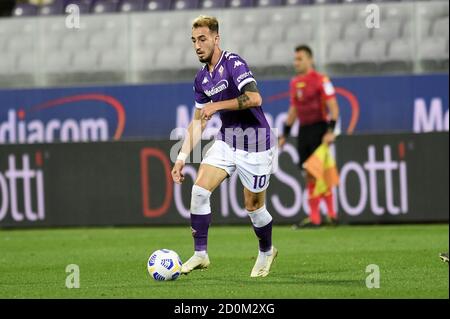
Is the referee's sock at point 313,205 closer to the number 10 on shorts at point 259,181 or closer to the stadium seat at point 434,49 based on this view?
the stadium seat at point 434,49

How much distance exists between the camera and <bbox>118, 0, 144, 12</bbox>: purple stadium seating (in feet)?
63.3

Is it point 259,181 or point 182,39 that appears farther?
point 182,39

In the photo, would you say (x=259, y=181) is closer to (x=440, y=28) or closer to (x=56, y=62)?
(x=440, y=28)

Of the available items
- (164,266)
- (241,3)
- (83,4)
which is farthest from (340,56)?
(164,266)

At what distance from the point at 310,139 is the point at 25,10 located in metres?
6.68

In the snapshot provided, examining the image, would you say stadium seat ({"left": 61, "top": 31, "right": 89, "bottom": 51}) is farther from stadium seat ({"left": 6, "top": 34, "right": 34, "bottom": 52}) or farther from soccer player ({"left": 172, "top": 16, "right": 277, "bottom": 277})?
soccer player ({"left": 172, "top": 16, "right": 277, "bottom": 277})

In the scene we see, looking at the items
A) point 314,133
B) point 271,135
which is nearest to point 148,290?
point 271,135

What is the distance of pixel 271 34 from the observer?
18312 mm

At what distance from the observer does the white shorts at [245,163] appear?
939cm

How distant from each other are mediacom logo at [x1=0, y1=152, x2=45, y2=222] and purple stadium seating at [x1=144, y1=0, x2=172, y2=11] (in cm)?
351

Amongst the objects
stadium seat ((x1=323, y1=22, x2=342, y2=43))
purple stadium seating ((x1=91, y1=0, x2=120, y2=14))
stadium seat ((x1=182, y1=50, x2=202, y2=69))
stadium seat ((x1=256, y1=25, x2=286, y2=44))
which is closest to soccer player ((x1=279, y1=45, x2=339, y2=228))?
stadium seat ((x1=323, y1=22, x2=342, y2=43))

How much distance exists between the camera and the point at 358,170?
16.2 meters

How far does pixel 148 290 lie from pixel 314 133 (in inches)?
300

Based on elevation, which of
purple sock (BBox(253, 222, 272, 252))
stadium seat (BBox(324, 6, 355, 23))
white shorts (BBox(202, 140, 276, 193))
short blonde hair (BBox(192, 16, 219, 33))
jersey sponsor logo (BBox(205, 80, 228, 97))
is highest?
stadium seat (BBox(324, 6, 355, 23))
